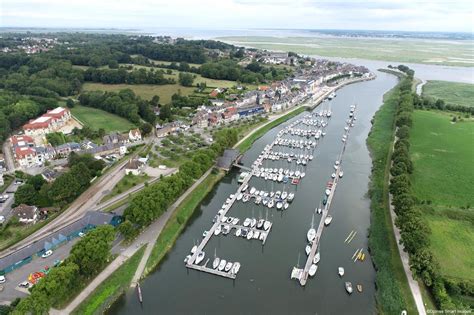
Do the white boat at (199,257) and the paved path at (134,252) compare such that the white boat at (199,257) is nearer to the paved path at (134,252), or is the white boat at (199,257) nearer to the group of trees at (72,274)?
the paved path at (134,252)

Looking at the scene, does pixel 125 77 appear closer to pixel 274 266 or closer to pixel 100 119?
pixel 100 119

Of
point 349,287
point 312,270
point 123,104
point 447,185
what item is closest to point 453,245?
point 349,287

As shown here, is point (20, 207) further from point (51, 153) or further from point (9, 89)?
point (9, 89)

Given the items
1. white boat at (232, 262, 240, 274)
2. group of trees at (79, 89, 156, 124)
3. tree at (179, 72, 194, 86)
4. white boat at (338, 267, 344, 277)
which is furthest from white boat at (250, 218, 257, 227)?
tree at (179, 72, 194, 86)

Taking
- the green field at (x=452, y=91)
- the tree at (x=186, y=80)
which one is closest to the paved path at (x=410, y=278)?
the green field at (x=452, y=91)

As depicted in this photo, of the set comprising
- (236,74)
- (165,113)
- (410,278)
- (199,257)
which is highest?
(236,74)

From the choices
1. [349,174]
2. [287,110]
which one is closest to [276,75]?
[287,110]

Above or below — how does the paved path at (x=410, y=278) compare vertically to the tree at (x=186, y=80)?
below
